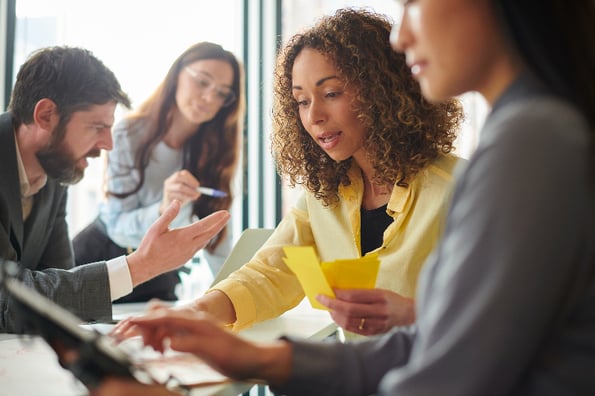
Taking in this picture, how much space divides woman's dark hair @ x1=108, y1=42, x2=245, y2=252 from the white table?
1.50 meters

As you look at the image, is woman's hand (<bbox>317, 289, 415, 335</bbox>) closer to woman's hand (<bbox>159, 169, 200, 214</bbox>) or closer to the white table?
the white table

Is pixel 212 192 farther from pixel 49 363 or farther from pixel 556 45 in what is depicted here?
pixel 556 45

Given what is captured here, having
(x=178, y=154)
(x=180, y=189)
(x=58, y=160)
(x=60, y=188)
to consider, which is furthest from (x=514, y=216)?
(x=178, y=154)

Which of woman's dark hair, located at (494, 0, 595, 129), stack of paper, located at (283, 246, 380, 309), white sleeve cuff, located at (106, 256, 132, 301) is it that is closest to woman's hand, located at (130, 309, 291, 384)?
stack of paper, located at (283, 246, 380, 309)

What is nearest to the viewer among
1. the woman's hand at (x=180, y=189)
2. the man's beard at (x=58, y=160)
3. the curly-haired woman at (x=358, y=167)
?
the curly-haired woman at (x=358, y=167)

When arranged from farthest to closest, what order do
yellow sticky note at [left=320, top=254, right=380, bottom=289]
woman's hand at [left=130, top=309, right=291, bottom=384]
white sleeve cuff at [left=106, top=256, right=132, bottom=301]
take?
1. white sleeve cuff at [left=106, top=256, right=132, bottom=301]
2. yellow sticky note at [left=320, top=254, right=380, bottom=289]
3. woman's hand at [left=130, top=309, right=291, bottom=384]

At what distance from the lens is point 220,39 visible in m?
3.91

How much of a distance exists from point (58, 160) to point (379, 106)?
1.07 m

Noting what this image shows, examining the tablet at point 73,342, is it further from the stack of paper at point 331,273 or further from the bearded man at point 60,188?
the bearded man at point 60,188

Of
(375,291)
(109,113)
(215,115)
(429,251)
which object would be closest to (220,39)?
(215,115)

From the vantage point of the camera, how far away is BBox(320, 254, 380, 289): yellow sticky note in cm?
123

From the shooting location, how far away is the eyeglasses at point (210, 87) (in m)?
3.46

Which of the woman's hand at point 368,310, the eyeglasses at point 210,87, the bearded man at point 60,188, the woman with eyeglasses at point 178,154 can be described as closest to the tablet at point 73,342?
the woman's hand at point 368,310

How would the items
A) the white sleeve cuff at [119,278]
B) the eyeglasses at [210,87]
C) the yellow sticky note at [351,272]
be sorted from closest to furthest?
the yellow sticky note at [351,272] → the white sleeve cuff at [119,278] → the eyeglasses at [210,87]
